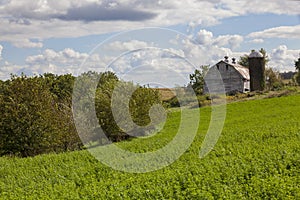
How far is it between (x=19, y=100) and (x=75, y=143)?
520 centimetres

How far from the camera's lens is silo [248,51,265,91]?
65.9m

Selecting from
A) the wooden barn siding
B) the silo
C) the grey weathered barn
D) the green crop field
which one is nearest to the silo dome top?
the silo

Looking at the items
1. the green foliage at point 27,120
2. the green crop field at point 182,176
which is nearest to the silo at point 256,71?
the green foliage at point 27,120

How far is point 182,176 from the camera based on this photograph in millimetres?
11648

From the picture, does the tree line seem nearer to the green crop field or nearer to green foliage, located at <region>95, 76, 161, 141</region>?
green foliage, located at <region>95, 76, 161, 141</region>

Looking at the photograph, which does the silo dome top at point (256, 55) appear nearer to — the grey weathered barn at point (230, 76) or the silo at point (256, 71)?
the silo at point (256, 71)

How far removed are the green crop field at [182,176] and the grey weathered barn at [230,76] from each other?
152 feet

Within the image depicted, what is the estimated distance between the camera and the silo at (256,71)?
65.9 metres

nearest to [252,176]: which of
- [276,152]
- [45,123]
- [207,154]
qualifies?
[276,152]

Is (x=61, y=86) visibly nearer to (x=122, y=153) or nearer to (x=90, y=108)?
(x=90, y=108)

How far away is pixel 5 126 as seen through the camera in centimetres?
2464

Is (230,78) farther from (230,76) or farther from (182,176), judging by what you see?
(182,176)

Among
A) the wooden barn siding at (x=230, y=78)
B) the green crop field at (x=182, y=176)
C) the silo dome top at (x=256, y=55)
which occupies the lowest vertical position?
the green crop field at (x=182, y=176)

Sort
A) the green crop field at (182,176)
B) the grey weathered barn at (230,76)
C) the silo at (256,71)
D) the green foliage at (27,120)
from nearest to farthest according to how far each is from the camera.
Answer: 1. the green crop field at (182,176)
2. the green foliage at (27,120)
3. the silo at (256,71)
4. the grey weathered barn at (230,76)
